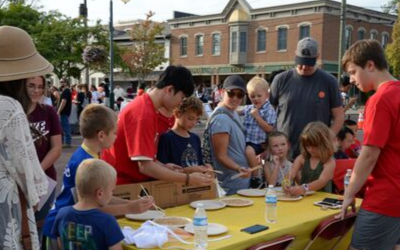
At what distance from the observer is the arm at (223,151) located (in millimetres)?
4105

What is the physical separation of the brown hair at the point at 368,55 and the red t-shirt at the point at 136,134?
1424 mm

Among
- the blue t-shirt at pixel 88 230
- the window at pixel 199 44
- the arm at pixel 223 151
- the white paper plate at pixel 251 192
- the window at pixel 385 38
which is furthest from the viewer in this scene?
the window at pixel 199 44

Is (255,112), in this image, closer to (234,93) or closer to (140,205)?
(234,93)

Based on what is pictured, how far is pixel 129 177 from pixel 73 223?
3.19 ft

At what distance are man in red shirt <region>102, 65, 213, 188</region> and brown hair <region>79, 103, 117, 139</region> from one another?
0.64ft

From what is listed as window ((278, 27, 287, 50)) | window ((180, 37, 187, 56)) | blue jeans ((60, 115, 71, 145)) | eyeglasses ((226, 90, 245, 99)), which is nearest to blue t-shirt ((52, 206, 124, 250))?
eyeglasses ((226, 90, 245, 99))

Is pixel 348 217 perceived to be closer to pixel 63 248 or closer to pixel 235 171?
pixel 235 171

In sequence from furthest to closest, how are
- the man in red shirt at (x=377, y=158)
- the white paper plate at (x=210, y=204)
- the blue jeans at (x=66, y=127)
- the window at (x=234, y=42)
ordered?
1. the window at (x=234, y=42)
2. the blue jeans at (x=66, y=127)
3. the white paper plate at (x=210, y=204)
4. the man in red shirt at (x=377, y=158)

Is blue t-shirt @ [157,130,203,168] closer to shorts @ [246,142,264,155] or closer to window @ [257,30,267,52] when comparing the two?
shorts @ [246,142,264,155]

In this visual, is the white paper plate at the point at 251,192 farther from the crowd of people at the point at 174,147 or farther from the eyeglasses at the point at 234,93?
the eyeglasses at the point at 234,93

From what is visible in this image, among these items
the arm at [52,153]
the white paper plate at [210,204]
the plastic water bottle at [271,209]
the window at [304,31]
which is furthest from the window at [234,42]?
the plastic water bottle at [271,209]

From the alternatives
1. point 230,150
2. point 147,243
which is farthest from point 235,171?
point 147,243

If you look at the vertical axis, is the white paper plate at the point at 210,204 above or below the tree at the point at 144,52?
below

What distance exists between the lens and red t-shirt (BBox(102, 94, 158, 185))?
120 inches
